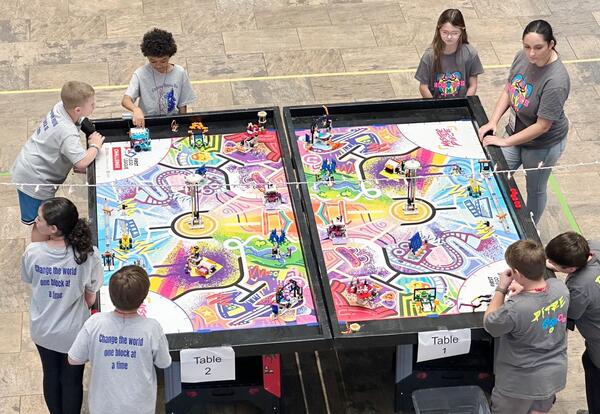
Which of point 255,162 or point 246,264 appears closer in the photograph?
point 246,264

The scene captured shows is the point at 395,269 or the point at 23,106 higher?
the point at 23,106

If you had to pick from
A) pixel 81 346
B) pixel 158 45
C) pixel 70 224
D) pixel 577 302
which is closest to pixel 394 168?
pixel 577 302

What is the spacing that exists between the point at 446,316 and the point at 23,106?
5024 millimetres

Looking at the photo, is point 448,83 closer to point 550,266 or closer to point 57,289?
point 550,266

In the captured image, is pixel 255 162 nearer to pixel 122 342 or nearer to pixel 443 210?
pixel 443 210

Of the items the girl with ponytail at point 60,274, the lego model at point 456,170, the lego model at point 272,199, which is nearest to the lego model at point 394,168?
the lego model at point 456,170

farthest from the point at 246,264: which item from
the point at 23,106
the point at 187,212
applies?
the point at 23,106

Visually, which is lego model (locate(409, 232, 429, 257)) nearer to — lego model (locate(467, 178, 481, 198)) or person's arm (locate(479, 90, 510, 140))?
lego model (locate(467, 178, 481, 198))

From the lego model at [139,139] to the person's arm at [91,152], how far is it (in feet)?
0.66

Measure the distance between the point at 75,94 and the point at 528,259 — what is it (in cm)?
295

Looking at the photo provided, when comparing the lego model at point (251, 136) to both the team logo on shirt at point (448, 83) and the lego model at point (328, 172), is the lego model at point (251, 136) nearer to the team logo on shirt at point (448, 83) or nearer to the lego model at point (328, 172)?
the lego model at point (328, 172)

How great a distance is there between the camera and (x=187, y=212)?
6805mm

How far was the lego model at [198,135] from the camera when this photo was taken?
742 cm

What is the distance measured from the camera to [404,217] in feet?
22.4
